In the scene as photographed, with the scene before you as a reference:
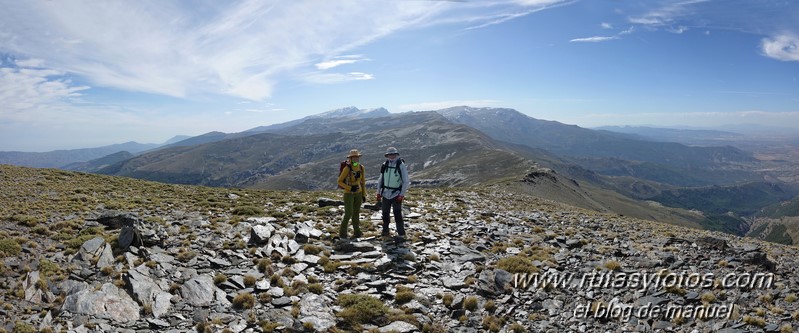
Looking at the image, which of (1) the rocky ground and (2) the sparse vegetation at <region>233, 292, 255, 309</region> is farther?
(2) the sparse vegetation at <region>233, 292, 255, 309</region>

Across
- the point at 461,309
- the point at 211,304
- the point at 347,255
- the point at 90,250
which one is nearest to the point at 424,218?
the point at 347,255

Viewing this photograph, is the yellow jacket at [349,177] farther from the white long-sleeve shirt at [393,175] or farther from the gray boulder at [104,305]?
the gray boulder at [104,305]

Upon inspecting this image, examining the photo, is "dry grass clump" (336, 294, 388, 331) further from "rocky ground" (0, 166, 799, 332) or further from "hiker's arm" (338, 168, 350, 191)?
"hiker's arm" (338, 168, 350, 191)

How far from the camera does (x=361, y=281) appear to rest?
545 inches

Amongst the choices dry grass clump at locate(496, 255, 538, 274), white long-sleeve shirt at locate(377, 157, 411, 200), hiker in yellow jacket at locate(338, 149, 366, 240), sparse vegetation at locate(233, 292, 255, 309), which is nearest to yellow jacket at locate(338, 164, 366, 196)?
hiker in yellow jacket at locate(338, 149, 366, 240)

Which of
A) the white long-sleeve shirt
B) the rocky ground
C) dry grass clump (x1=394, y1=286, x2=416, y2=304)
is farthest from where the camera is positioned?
the white long-sleeve shirt

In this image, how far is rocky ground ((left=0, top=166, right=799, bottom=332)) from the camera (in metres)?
10.7

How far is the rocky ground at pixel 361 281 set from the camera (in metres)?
10.7

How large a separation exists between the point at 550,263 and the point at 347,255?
8.57 metres

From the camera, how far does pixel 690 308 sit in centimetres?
1112

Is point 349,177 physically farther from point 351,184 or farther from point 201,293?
point 201,293

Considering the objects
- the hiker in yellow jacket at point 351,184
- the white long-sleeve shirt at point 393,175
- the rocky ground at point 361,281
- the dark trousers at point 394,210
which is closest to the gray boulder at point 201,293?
the rocky ground at point 361,281

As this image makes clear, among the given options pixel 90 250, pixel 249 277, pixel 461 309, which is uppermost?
pixel 90 250

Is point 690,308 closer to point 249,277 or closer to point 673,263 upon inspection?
point 673,263
